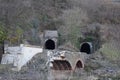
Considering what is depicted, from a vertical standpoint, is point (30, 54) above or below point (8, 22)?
below

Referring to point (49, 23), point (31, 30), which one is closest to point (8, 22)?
point (31, 30)

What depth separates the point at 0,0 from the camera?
40.7m

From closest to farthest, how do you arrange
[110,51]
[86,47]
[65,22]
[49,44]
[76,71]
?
1. [76,71]
2. [110,51]
3. [49,44]
4. [86,47]
5. [65,22]

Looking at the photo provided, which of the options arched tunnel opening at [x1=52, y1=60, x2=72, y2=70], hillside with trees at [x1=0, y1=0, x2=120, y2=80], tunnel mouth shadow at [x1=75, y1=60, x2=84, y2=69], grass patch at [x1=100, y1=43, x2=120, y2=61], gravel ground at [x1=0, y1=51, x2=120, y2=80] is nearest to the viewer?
gravel ground at [x1=0, y1=51, x2=120, y2=80]

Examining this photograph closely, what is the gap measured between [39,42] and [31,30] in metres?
1.44

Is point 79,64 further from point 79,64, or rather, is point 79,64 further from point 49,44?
point 49,44

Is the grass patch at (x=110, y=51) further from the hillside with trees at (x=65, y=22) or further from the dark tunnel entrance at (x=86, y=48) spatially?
the dark tunnel entrance at (x=86, y=48)

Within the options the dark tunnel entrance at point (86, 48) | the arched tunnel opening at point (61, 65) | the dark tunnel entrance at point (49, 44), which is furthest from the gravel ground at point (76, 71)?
the dark tunnel entrance at point (49, 44)

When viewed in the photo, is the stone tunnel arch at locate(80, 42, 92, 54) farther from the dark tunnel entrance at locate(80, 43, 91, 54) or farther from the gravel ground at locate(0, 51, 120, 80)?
the gravel ground at locate(0, 51, 120, 80)

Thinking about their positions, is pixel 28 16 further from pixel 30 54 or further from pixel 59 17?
pixel 30 54

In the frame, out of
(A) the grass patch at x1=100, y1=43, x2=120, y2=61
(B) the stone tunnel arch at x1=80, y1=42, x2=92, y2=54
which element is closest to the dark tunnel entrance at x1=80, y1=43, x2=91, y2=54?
(B) the stone tunnel arch at x1=80, y1=42, x2=92, y2=54

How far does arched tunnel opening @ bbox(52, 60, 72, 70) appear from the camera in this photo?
114 ft

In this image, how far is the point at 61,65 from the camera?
35531 mm

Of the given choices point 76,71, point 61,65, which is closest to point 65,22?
point 61,65
